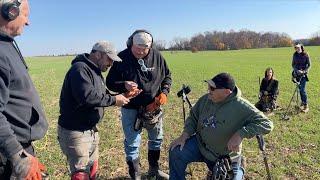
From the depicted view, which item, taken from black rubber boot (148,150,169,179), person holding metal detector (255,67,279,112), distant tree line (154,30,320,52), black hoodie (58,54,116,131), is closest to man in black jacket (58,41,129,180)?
black hoodie (58,54,116,131)

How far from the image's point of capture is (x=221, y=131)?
5258mm

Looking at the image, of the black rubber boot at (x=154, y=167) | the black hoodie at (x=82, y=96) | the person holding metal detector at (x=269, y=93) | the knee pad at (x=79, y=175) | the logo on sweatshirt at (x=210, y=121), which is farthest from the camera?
the person holding metal detector at (x=269, y=93)

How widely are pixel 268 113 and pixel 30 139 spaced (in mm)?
9925

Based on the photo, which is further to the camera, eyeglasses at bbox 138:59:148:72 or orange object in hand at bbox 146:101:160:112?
orange object in hand at bbox 146:101:160:112

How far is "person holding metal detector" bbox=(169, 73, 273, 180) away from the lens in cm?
509

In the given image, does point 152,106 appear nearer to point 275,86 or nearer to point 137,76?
point 137,76

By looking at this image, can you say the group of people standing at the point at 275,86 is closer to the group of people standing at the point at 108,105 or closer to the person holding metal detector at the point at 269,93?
the person holding metal detector at the point at 269,93

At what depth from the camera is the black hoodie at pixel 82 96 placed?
4766 millimetres

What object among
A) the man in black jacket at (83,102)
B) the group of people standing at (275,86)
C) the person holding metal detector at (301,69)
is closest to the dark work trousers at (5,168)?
the man in black jacket at (83,102)

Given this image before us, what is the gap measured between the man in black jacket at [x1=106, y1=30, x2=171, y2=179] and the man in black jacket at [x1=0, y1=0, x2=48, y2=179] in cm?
241

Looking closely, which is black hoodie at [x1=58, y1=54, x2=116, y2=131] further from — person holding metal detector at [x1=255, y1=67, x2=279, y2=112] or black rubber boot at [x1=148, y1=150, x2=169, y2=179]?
person holding metal detector at [x1=255, y1=67, x2=279, y2=112]

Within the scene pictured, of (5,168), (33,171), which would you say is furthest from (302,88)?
(5,168)

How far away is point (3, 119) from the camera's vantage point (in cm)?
323

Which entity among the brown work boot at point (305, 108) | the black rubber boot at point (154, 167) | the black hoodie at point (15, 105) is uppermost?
the black hoodie at point (15, 105)
